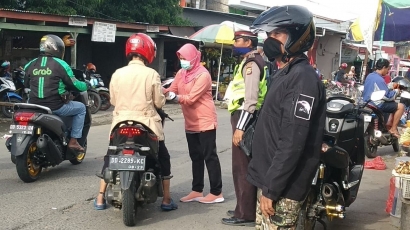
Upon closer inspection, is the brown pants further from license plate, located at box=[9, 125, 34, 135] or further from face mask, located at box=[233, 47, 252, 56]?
license plate, located at box=[9, 125, 34, 135]

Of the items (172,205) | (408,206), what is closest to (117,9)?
(172,205)

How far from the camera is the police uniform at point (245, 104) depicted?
4680 mm

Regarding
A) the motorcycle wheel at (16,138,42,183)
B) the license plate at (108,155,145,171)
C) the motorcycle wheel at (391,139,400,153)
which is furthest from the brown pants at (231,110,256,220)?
the motorcycle wheel at (391,139,400,153)

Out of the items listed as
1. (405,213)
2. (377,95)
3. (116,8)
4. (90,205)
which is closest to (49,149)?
(90,205)

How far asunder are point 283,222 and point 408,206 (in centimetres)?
205

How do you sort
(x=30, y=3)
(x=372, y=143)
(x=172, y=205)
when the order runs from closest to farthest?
(x=172, y=205) → (x=372, y=143) → (x=30, y=3)

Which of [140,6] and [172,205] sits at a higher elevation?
[140,6]

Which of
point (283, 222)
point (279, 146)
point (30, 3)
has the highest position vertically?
point (30, 3)

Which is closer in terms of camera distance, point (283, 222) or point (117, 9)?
point (283, 222)

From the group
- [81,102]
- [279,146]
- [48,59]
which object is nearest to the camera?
[279,146]

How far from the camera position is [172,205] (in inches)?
213

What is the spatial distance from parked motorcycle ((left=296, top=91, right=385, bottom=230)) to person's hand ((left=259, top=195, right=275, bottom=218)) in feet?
1.89

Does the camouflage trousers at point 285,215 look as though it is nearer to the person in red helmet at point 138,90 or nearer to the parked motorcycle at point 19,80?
the person in red helmet at point 138,90

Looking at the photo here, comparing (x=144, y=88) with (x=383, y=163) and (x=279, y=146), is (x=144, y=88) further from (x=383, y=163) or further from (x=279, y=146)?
(x=383, y=163)
